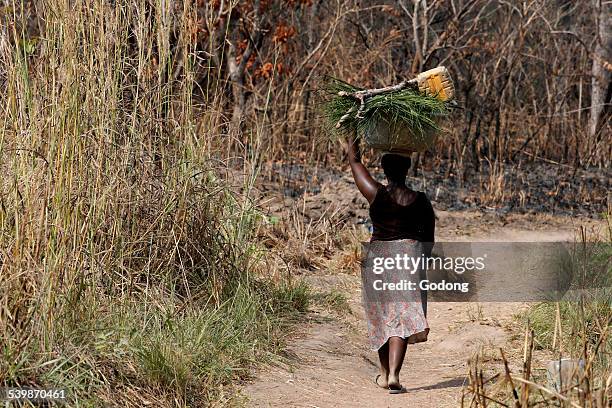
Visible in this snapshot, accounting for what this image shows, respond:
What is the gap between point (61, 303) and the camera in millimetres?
4367

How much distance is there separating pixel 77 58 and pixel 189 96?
2.35ft

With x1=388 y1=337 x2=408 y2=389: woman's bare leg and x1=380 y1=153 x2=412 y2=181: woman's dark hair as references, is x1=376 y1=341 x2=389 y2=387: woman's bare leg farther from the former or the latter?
x1=380 y1=153 x2=412 y2=181: woman's dark hair

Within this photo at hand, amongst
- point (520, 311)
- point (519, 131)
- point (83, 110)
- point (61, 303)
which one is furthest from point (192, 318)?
point (519, 131)

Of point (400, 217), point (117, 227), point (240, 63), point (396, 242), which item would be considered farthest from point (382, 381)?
point (240, 63)

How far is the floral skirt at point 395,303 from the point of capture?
5.08 metres

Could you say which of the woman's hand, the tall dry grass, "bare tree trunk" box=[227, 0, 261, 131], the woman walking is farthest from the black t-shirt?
"bare tree trunk" box=[227, 0, 261, 131]

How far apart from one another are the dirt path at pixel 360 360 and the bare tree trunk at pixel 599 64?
5.00m

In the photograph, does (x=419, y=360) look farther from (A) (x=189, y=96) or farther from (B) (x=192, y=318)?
(A) (x=189, y=96)

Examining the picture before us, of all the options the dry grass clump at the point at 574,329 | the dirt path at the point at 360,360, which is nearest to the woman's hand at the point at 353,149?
the dirt path at the point at 360,360

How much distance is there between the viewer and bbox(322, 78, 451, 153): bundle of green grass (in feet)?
16.3

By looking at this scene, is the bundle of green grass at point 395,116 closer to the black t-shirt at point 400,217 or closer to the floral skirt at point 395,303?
the black t-shirt at point 400,217

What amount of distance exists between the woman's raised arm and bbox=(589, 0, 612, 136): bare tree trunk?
6939 millimetres

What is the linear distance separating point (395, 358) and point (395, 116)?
1181 mm

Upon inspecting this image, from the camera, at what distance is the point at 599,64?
38.1ft
